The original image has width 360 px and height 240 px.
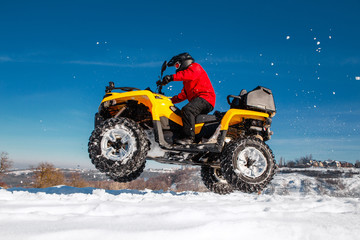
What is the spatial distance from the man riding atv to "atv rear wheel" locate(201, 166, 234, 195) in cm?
168

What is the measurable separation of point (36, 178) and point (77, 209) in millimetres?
46108

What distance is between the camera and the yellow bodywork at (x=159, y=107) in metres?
4.66

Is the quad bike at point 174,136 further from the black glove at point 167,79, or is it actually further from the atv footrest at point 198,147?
the black glove at point 167,79

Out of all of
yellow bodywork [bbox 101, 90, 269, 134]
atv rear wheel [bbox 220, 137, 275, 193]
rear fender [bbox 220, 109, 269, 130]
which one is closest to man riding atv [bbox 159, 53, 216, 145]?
yellow bodywork [bbox 101, 90, 269, 134]

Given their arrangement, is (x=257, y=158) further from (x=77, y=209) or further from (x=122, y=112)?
(x=77, y=209)

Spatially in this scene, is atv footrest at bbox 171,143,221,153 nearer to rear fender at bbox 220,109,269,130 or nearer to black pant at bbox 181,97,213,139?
black pant at bbox 181,97,213,139

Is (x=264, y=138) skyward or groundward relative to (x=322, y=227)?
skyward

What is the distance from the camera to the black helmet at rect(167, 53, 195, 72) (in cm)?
498

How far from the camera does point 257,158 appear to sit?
474 centimetres

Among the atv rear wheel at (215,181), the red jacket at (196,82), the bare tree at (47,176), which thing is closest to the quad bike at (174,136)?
the red jacket at (196,82)

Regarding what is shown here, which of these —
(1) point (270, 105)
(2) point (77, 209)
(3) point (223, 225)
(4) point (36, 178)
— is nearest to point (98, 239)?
(3) point (223, 225)

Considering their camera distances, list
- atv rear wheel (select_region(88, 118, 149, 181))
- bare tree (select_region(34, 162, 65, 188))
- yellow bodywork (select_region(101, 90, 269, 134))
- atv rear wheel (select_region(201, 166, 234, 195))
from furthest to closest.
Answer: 1. bare tree (select_region(34, 162, 65, 188))
2. atv rear wheel (select_region(201, 166, 234, 195))
3. yellow bodywork (select_region(101, 90, 269, 134))
4. atv rear wheel (select_region(88, 118, 149, 181))

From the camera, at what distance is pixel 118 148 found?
14.6ft

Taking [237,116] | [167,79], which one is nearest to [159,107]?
[167,79]
